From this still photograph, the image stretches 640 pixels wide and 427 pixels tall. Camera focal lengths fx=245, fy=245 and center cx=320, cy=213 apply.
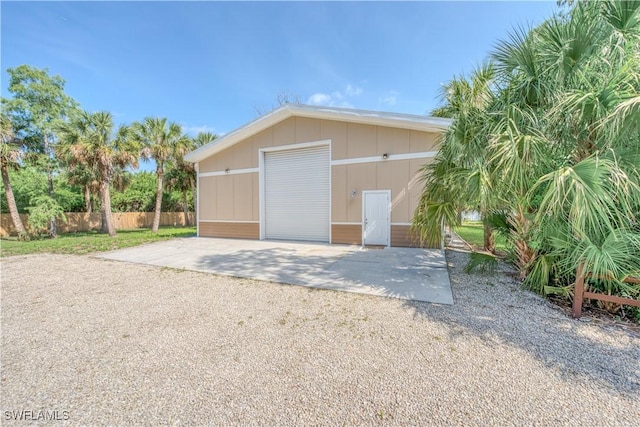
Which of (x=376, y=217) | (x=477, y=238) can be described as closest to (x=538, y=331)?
(x=376, y=217)

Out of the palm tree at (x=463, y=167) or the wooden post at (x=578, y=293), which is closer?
the wooden post at (x=578, y=293)

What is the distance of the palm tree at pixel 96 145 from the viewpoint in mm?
12789

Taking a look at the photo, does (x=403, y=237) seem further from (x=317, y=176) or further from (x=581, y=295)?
(x=581, y=295)

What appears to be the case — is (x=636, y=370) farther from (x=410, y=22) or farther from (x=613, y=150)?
(x=410, y=22)

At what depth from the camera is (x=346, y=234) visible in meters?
9.83

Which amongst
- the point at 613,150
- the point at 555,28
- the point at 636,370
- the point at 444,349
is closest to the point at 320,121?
the point at 555,28

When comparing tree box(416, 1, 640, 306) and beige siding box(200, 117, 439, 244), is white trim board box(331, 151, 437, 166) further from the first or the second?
tree box(416, 1, 640, 306)

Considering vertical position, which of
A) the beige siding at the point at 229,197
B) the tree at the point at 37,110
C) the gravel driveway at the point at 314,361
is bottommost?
the gravel driveway at the point at 314,361

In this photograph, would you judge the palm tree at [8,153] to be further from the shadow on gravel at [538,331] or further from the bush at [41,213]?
the shadow on gravel at [538,331]

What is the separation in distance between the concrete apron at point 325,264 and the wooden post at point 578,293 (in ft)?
5.20

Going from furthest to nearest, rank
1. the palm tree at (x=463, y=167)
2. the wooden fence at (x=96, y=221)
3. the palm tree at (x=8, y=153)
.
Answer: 1. the wooden fence at (x=96, y=221)
2. the palm tree at (x=8, y=153)
3. the palm tree at (x=463, y=167)

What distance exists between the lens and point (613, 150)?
3.31m

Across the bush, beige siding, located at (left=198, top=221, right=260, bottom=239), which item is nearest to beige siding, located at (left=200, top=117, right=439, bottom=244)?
beige siding, located at (left=198, top=221, right=260, bottom=239)

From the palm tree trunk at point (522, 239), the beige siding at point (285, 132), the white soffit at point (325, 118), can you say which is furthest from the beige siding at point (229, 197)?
the palm tree trunk at point (522, 239)
